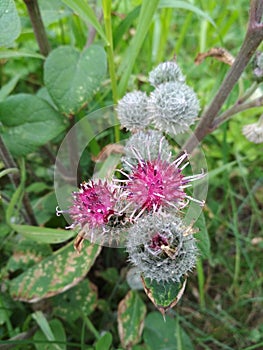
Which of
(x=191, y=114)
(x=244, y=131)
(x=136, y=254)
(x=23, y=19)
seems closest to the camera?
(x=136, y=254)

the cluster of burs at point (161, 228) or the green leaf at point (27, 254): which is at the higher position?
the cluster of burs at point (161, 228)

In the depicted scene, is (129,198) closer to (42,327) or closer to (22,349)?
(42,327)

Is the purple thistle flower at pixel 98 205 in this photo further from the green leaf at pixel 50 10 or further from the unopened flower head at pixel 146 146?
the green leaf at pixel 50 10

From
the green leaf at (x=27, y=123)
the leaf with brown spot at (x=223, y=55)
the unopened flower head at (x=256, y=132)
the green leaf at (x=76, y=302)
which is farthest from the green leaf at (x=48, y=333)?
the leaf with brown spot at (x=223, y=55)

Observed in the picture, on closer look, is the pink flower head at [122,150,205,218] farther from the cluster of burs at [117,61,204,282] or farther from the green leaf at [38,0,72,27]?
the green leaf at [38,0,72,27]

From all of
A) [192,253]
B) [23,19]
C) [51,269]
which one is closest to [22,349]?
[51,269]

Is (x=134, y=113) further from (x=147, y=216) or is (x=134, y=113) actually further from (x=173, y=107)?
(x=147, y=216)
